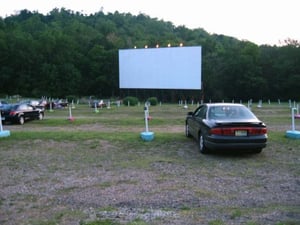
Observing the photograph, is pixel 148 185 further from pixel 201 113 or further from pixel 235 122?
pixel 201 113

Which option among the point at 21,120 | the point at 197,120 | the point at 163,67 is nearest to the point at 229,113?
the point at 197,120

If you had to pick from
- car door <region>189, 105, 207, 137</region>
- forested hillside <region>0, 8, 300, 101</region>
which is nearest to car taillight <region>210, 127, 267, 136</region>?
car door <region>189, 105, 207, 137</region>

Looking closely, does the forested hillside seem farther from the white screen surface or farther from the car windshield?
the car windshield

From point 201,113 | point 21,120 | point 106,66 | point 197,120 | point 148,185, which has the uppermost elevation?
point 106,66

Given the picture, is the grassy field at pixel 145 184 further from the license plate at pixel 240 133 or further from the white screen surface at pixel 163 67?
the white screen surface at pixel 163 67

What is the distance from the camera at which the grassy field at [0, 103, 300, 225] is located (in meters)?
5.00

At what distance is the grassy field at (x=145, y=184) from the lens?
5.00 m

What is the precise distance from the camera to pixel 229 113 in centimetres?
961

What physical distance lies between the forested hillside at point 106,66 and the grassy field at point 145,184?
160ft

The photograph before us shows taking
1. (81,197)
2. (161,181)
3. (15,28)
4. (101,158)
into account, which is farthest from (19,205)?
(15,28)

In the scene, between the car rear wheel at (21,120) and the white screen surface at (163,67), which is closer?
the car rear wheel at (21,120)

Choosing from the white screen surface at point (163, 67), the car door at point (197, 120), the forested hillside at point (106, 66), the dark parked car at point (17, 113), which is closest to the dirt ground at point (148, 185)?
the car door at point (197, 120)

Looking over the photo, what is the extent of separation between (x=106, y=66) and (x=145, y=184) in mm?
69725

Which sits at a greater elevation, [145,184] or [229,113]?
[229,113]
